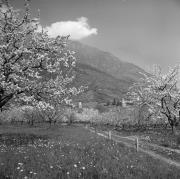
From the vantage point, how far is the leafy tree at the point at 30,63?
64.7 ft

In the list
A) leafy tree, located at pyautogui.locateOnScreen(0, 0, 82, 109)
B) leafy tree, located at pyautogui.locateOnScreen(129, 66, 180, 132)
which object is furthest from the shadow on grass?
leafy tree, located at pyautogui.locateOnScreen(129, 66, 180, 132)

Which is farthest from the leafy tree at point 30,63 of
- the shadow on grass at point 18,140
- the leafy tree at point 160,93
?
the leafy tree at point 160,93

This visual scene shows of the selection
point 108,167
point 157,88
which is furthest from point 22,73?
point 157,88

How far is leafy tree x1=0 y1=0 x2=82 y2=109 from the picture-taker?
19734mm

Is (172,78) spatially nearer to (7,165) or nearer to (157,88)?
(157,88)

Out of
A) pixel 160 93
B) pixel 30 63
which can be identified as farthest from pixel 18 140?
pixel 160 93

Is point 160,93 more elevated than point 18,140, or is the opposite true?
point 160,93

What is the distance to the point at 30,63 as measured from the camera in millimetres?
21062

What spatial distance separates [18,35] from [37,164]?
12.0m

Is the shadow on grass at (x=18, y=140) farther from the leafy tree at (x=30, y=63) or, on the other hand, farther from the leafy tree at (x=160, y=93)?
the leafy tree at (x=160, y=93)

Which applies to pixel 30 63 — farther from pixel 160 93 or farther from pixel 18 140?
pixel 160 93

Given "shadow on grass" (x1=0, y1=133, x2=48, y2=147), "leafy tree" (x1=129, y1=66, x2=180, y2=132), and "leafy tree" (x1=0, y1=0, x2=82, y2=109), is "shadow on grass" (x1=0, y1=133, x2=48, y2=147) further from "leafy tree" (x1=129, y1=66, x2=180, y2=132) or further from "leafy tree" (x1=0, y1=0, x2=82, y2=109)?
"leafy tree" (x1=129, y1=66, x2=180, y2=132)

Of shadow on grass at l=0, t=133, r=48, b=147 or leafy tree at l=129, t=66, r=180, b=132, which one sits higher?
leafy tree at l=129, t=66, r=180, b=132

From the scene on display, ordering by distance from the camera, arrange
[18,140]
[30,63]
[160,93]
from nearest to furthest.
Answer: [30,63] → [18,140] → [160,93]
